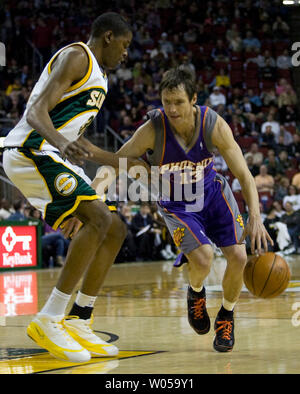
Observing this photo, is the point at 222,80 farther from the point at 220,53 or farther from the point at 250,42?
the point at 250,42

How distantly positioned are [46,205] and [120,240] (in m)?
0.52

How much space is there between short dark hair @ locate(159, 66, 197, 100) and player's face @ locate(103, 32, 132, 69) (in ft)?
1.13

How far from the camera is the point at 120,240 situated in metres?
4.65

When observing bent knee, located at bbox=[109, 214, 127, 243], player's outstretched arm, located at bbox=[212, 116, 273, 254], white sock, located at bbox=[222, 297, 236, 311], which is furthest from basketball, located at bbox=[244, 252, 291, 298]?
bent knee, located at bbox=[109, 214, 127, 243]

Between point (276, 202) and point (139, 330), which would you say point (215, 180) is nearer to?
point (139, 330)

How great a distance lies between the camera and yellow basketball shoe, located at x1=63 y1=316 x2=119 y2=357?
448 cm

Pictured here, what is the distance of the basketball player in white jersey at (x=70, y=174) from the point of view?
14.1 ft

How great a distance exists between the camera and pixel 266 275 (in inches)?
186

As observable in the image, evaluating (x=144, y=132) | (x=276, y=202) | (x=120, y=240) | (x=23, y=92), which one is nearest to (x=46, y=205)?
(x=120, y=240)

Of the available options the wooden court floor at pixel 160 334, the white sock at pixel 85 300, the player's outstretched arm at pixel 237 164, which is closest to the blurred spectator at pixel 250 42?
the wooden court floor at pixel 160 334

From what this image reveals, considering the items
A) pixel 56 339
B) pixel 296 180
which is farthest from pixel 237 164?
pixel 296 180

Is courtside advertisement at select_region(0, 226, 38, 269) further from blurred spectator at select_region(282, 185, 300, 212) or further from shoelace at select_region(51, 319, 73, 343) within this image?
shoelace at select_region(51, 319, 73, 343)

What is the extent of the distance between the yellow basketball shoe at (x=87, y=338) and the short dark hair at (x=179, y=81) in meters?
1.55

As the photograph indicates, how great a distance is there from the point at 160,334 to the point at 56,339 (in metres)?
1.21
